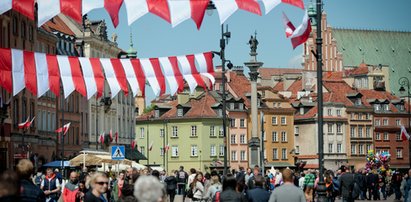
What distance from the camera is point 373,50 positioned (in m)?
164

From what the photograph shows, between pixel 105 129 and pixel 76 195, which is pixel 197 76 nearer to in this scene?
pixel 76 195

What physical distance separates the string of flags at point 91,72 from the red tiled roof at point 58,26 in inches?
2229

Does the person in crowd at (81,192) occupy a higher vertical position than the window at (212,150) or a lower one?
lower

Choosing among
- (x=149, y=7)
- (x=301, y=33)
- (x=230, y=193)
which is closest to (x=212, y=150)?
(x=230, y=193)

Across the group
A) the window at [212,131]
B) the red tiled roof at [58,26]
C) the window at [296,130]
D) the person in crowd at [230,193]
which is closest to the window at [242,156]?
the window at [212,131]

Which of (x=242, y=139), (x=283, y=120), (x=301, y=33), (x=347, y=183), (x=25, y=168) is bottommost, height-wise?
(x=347, y=183)

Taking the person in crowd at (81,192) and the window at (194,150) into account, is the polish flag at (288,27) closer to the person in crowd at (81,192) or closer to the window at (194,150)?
the person in crowd at (81,192)

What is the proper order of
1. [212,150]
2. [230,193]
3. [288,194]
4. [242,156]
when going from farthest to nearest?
[242,156] < [212,150] < [230,193] < [288,194]

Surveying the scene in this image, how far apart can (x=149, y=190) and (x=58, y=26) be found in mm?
76238

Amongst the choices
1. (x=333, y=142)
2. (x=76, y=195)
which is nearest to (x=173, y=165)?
(x=333, y=142)

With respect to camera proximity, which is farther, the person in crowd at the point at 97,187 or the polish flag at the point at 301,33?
the polish flag at the point at 301,33

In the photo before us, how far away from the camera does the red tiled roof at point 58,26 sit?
3093 inches

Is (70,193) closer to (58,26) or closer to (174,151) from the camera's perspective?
(58,26)

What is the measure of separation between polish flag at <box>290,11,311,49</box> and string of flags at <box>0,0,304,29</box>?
1386 millimetres
